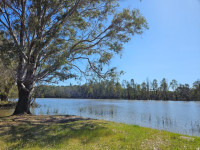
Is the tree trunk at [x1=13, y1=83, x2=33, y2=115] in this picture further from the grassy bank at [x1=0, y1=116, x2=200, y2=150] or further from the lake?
the lake

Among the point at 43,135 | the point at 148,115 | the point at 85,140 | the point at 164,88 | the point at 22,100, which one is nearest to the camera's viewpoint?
the point at 85,140

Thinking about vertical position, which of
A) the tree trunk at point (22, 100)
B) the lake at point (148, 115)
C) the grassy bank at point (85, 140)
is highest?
the tree trunk at point (22, 100)

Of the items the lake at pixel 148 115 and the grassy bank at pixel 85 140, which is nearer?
the grassy bank at pixel 85 140

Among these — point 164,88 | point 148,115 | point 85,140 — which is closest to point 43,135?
point 85,140

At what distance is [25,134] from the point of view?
6887 millimetres

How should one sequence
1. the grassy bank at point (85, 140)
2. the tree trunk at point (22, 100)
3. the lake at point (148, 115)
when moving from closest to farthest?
the grassy bank at point (85, 140) → the tree trunk at point (22, 100) → the lake at point (148, 115)

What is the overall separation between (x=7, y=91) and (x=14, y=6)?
24102mm

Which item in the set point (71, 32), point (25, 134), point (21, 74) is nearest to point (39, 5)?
point (71, 32)

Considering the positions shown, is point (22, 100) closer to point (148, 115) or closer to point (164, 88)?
point (148, 115)

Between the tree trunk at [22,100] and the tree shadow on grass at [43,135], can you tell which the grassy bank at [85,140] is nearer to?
the tree shadow on grass at [43,135]

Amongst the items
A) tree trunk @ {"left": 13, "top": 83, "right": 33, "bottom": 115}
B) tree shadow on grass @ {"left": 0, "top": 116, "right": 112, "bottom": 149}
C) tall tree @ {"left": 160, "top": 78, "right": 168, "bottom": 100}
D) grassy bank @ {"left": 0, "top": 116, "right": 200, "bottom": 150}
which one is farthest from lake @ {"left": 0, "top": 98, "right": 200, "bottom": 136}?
tall tree @ {"left": 160, "top": 78, "right": 168, "bottom": 100}

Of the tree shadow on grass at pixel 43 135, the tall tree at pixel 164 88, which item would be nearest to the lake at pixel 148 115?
the tree shadow on grass at pixel 43 135

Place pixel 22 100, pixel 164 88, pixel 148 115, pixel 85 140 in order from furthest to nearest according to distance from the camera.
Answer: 1. pixel 164 88
2. pixel 148 115
3. pixel 22 100
4. pixel 85 140

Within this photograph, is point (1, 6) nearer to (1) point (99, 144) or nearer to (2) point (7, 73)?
(2) point (7, 73)
